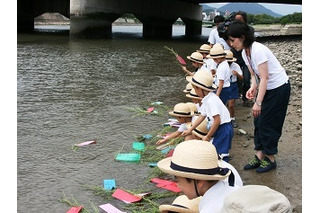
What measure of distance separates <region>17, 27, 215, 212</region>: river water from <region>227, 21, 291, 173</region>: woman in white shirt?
1420mm

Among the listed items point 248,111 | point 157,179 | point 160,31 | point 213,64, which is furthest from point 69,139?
point 160,31

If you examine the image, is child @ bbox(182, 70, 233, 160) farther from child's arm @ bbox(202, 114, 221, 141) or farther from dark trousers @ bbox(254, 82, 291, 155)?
dark trousers @ bbox(254, 82, 291, 155)

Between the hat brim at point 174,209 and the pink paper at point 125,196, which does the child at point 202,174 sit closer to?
the hat brim at point 174,209

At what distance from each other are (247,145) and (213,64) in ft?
4.93

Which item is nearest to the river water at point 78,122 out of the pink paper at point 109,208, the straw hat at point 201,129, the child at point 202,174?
the pink paper at point 109,208

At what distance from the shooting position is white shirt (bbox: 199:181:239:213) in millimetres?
2624

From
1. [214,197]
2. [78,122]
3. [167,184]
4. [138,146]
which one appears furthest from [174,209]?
[78,122]

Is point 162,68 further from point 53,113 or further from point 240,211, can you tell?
point 240,211

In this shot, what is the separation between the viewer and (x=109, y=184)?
179 inches

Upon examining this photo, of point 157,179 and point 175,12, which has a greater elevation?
point 175,12

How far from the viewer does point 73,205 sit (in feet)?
13.4

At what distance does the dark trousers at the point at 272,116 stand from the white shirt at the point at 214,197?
205 cm

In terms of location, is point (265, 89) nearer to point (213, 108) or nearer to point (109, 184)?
point (213, 108)

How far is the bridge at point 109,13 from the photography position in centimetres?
2775
